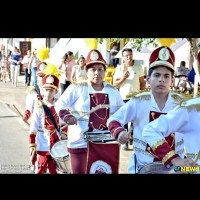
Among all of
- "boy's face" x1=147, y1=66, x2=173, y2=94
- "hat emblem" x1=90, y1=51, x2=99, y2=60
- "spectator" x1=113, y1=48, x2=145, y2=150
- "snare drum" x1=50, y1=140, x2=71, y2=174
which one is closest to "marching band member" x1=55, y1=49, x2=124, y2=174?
"hat emblem" x1=90, y1=51, x2=99, y2=60

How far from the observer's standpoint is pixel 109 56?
618 centimetres

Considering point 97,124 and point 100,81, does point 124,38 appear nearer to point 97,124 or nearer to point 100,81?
point 100,81

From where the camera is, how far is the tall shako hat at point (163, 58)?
4.52m

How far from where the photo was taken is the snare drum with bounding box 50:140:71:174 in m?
5.52

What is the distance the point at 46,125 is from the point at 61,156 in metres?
0.37

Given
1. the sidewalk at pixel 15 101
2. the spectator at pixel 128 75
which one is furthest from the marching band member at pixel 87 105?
the sidewalk at pixel 15 101

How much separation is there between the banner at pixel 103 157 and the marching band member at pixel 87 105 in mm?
39

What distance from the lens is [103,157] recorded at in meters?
5.24

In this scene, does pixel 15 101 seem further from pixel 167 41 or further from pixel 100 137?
pixel 167 41

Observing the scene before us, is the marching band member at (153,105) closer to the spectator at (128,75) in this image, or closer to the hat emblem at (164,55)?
the hat emblem at (164,55)
